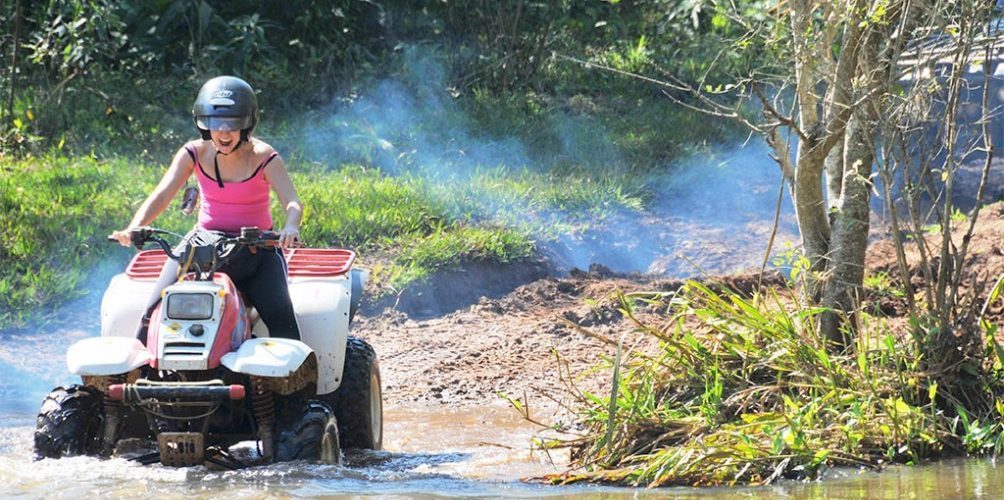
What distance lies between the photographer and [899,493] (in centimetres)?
559

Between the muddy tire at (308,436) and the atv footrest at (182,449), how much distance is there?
12.9 inches

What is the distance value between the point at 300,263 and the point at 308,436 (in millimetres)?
1142

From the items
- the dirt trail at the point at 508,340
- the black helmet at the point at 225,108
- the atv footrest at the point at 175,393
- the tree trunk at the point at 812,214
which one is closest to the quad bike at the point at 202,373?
the atv footrest at the point at 175,393

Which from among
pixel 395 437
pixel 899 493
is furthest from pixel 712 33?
pixel 899 493

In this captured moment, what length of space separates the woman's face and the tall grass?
6.02 feet

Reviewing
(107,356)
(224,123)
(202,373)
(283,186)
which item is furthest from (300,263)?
(107,356)

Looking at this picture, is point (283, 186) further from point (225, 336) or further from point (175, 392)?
point (175, 392)

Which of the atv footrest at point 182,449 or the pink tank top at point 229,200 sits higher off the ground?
the pink tank top at point 229,200

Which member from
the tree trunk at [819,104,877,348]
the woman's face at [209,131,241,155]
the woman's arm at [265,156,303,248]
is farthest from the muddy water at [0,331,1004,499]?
the woman's face at [209,131,241,155]

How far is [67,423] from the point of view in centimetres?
593

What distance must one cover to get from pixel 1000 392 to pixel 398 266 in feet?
14.8

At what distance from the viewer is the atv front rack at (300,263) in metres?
6.50

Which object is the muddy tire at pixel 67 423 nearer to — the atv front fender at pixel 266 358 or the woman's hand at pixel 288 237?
the atv front fender at pixel 266 358

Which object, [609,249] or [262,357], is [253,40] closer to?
[609,249]
